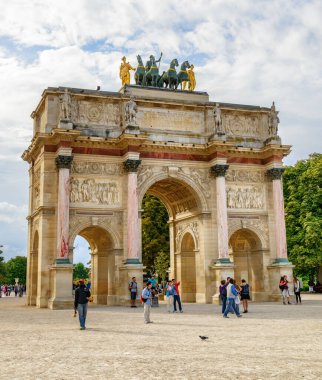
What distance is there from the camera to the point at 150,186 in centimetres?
3331

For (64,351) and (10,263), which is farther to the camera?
(10,263)

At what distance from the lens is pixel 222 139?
32.7m

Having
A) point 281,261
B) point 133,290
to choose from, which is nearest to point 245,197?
point 281,261

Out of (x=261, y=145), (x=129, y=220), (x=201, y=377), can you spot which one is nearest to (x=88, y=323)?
(x=201, y=377)

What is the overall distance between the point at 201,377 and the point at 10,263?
123 meters

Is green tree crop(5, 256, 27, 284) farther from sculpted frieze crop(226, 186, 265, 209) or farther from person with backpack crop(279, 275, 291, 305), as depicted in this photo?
person with backpack crop(279, 275, 291, 305)

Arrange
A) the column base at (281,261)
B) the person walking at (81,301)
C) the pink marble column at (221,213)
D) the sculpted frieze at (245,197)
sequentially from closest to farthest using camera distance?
1. the person walking at (81,301)
2. the pink marble column at (221,213)
3. the column base at (281,261)
4. the sculpted frieze at (245,197)

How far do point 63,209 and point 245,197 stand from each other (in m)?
12.3

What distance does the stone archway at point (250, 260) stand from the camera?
3362 centimetres

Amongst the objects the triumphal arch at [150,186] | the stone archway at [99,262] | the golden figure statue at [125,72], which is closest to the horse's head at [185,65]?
the triumphal arch at [150,186]

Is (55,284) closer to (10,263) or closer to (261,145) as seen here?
(261,145)

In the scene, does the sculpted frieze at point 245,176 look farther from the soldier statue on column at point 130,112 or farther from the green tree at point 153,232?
the green tree at point 153,232

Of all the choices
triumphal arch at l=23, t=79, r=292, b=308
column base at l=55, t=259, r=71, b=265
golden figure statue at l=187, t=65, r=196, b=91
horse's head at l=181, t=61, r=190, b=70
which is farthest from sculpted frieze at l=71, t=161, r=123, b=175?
horse's head at l=181, t=61, r=190, b=70

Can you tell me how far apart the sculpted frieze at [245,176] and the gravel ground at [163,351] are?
18.1 m
